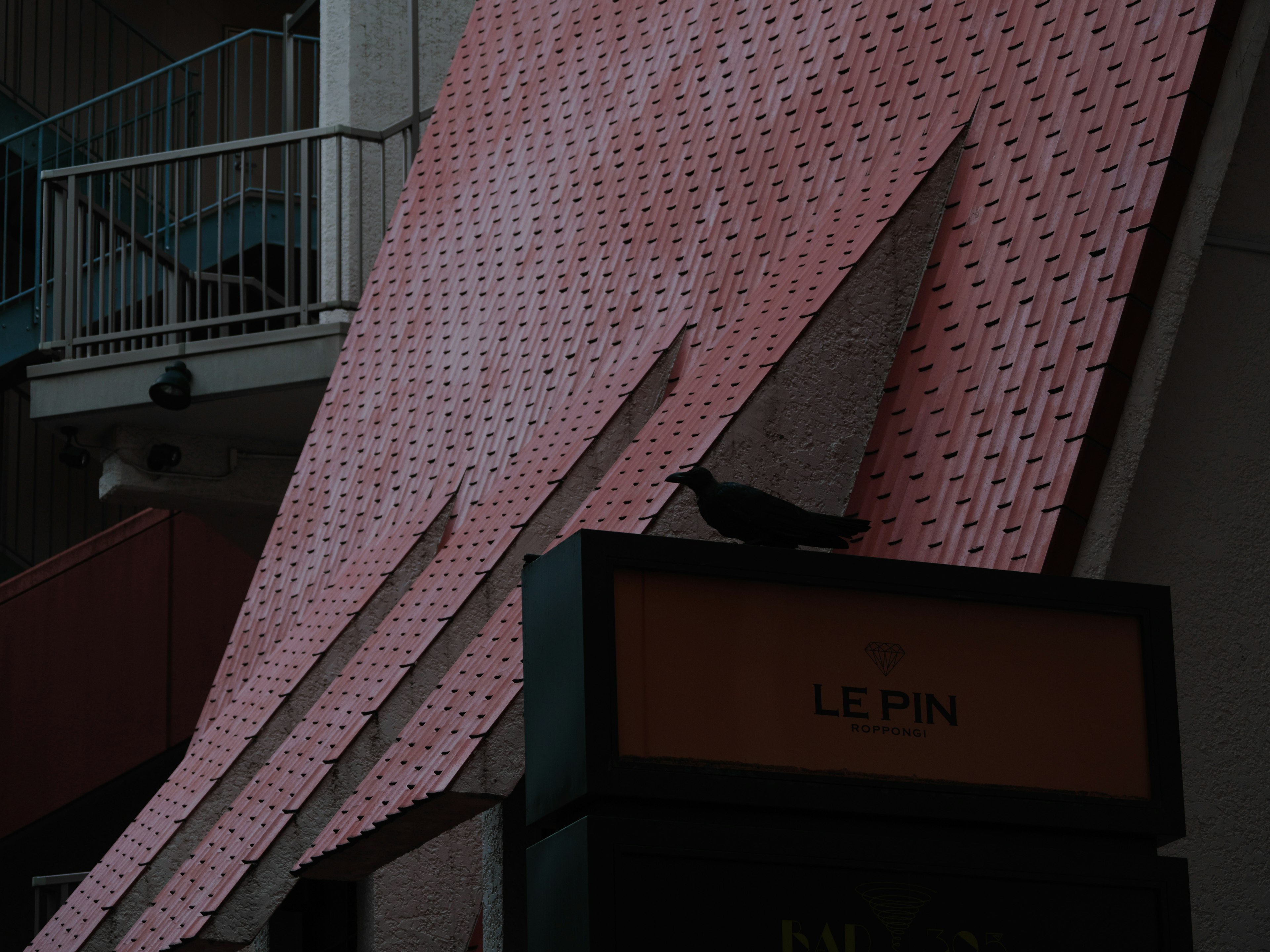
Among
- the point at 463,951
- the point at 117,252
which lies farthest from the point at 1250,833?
the point at 117,252

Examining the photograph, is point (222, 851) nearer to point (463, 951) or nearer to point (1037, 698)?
point (463, 951)

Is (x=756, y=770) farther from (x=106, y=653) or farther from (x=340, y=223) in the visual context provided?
(x=106, y=653)

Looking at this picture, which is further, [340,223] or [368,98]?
[368,98]

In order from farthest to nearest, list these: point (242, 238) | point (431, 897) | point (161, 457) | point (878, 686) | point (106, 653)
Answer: point (106, 653), point (242, 238), point (161, 457), point (431, 897), point (878, 686)

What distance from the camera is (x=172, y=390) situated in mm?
11758

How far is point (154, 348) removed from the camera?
12.2m

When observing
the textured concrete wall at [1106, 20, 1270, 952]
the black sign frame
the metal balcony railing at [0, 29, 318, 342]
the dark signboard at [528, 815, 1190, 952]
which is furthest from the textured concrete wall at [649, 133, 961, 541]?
the metal balcony railing at [0, 29, 318, 342]

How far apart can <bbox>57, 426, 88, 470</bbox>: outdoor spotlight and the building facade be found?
229 mm

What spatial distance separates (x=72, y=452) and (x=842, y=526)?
10181mm

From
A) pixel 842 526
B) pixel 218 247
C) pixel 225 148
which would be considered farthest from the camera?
pixel 218 247

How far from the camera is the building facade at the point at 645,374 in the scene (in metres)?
5.88

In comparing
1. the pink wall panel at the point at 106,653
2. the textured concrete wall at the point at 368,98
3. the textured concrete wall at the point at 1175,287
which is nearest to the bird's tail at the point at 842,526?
the textured concrete wall at the point at 1175,287

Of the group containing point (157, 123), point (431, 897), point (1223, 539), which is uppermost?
point (157, 123)

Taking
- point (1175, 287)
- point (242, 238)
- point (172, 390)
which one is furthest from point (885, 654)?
point (242, 238)
